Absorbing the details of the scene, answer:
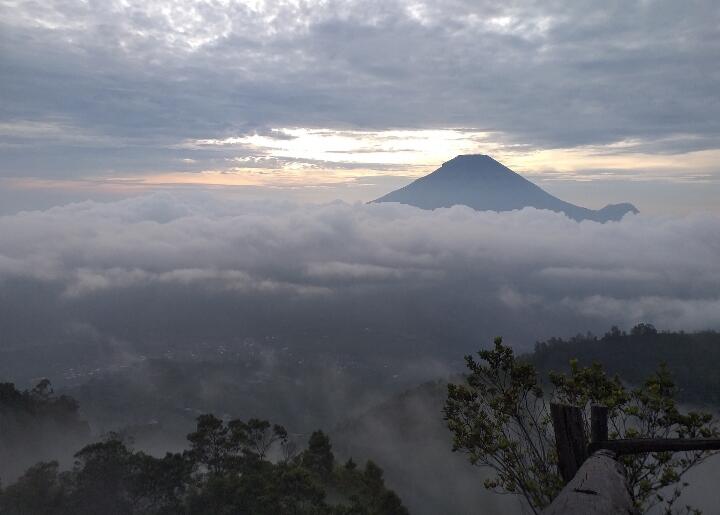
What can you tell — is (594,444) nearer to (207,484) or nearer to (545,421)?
(545,421)

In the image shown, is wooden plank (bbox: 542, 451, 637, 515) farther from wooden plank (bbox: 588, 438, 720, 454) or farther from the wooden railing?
wooden plank (bbox: 588, 438, 720, 454)

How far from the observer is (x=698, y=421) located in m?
6.13

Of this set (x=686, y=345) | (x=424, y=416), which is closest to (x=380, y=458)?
(x=424, y=416)

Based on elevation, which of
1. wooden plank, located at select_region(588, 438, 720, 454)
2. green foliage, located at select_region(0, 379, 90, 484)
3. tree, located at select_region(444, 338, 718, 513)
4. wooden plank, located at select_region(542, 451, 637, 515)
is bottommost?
green foliage, located at select_region(0, 379, 90, 484)

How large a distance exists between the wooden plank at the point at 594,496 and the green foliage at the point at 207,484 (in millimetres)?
18482

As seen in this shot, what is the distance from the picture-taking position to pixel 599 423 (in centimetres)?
435

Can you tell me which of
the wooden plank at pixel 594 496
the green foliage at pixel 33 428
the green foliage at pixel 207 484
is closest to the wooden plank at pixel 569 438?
the wooden plank at pixel 594 496

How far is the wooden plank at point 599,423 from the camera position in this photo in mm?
4320

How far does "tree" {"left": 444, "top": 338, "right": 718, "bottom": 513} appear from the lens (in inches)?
241

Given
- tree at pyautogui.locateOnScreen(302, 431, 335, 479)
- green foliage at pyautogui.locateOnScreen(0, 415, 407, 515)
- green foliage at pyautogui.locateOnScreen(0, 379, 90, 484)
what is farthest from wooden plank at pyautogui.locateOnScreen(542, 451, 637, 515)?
green foliage at pyautogui.locateOnScreen(0, 379, 90, 484)

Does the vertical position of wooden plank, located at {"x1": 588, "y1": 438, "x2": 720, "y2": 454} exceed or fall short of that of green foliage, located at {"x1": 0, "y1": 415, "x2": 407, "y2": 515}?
it exceeds it

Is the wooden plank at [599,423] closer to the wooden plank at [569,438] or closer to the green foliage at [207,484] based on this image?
the wooden plank at [569,438]

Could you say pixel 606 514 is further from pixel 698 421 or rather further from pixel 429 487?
pixel 429 487

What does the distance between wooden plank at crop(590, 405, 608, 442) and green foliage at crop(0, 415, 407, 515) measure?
17.7m
